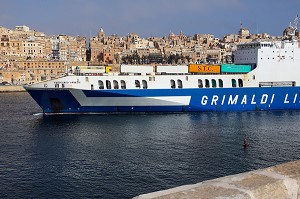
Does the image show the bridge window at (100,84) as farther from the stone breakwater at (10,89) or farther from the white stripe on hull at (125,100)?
the stone breakwater at (10,89)

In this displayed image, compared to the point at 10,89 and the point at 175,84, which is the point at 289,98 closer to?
the point at 175,84

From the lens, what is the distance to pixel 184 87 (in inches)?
1329

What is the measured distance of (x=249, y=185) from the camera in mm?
3955

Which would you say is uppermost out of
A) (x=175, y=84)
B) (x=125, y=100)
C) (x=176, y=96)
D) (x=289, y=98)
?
(x=175, y=84)

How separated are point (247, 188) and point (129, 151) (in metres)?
15.8

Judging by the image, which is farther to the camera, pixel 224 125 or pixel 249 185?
pixel 224 125

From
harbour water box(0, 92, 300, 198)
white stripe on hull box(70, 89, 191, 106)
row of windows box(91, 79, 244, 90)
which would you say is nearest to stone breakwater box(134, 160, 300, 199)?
harbour water box(0, 92, 300, 198)

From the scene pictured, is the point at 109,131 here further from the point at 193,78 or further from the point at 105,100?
the point at 193,78

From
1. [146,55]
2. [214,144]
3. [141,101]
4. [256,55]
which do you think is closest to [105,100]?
[141,101]

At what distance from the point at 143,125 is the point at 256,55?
1647 centimetres

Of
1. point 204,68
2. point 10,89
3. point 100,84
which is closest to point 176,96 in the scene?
point 204,68

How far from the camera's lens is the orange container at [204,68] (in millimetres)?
35406

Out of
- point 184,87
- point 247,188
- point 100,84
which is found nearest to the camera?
point 247,188

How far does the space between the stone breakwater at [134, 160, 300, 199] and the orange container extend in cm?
3139
